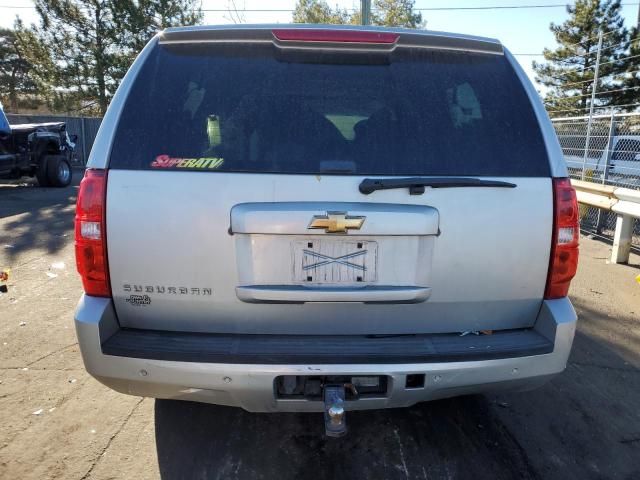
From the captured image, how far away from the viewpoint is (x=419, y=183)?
83.5 inches

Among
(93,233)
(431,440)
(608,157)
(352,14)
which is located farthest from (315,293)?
(352,14)

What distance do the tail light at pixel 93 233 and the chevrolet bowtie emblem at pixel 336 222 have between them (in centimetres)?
91

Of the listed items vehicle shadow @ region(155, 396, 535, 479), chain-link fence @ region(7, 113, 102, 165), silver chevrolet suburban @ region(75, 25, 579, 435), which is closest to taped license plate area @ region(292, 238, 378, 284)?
silver chevrolet suburban @ region(75, 25, 579, 435)

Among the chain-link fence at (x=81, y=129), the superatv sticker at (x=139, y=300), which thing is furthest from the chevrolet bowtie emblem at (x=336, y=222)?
the chain-link fence at (x=81, y=129)

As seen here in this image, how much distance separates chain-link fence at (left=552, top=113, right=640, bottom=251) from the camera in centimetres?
744

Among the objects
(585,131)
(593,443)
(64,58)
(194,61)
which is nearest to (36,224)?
(194,61)

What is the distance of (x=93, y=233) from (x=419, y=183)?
1.44 m

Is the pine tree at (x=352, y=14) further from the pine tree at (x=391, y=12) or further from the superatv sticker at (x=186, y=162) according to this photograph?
the superatv sticker at (x=186, y=162)

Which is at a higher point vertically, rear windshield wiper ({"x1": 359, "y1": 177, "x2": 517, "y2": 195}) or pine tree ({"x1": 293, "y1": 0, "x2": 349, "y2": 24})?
pine tree ({"x1": 293, "y1": 0, "x2": 349, "y2": 24})

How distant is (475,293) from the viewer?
225 centimetres

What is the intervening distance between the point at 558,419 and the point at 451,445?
0.81 metres

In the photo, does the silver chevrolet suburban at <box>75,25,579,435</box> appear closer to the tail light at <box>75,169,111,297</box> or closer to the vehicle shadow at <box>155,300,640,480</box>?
the tail light at <box>75,169,111,297</box>

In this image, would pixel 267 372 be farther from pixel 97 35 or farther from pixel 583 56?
pixel 583 56

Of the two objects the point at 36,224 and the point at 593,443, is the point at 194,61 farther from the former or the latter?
the point at 36,224
